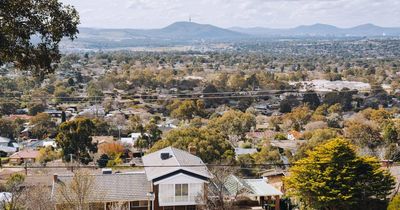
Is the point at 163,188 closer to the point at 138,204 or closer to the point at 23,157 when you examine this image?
the point at 138,204

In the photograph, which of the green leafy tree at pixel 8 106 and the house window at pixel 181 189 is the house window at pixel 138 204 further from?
the green leafy tree at pixel 8 106

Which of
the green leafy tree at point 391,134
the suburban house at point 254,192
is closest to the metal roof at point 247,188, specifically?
the suburban house at point 254,192

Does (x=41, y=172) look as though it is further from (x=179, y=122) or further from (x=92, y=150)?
(x=179, y=122)

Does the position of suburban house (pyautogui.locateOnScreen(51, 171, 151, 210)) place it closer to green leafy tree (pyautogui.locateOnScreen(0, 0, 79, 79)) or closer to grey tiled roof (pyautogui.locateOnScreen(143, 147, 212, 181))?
grey tiled roof (pyautogui.locateOnScreen(143, 147, 212, 181))

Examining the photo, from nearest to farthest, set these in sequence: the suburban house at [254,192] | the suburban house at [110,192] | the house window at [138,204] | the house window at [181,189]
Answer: the suburban house at [110,192] → the house window at [138,204] → the house window at [181,189] → the suburban house at [254,192]

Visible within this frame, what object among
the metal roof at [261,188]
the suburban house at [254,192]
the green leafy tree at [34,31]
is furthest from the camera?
the metal roof at [261,188]
